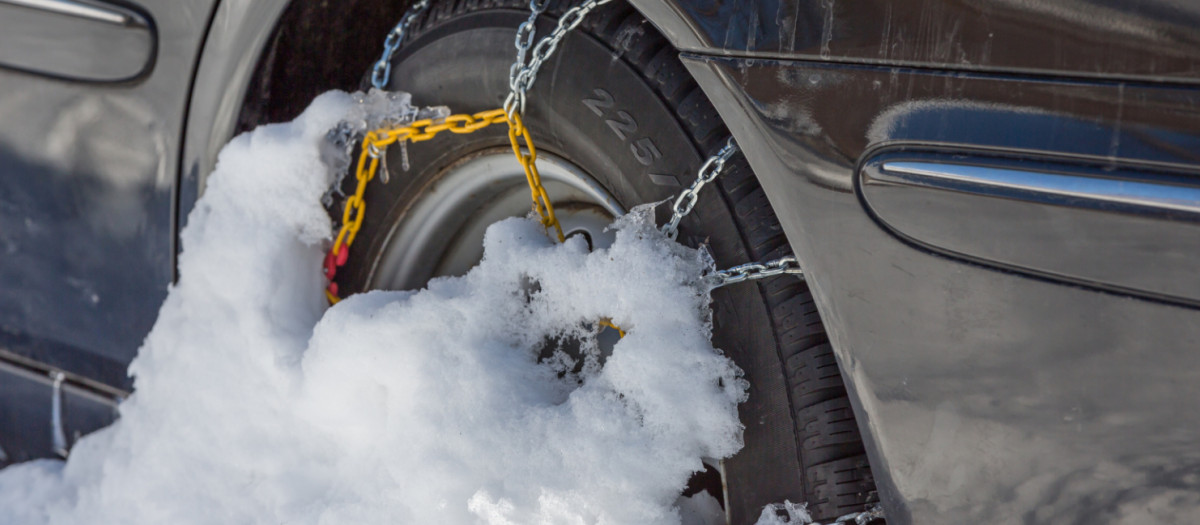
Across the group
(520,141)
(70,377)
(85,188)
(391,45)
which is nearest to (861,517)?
A: (520,141)

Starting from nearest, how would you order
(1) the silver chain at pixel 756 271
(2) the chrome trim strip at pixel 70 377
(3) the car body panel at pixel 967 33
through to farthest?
(3) the car body panel at pixel 967 33
(1) the silver chain at pixel 756 271
(2) the chrome trim strip at pixel 70 377

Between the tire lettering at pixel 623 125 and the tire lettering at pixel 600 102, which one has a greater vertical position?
the tire lettering at pixel 600 102

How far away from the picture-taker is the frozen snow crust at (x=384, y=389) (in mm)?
1134

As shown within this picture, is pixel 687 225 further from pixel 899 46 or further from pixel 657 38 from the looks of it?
pixel 899 46

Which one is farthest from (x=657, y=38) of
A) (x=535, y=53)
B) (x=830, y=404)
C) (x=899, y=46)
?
(x=830, y=404)

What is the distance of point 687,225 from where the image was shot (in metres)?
1.12

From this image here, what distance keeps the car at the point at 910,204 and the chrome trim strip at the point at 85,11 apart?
0.48m

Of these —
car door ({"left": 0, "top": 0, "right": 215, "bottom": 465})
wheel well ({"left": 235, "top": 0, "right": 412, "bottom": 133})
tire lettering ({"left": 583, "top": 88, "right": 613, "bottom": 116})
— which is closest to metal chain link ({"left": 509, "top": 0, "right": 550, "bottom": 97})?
tire lettering ({"left": 583, "top": 88, "right": 613, "bottom": 116})

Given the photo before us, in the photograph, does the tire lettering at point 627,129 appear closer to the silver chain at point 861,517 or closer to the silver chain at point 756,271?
the silver chain at point 756,271

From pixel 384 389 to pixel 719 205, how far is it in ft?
2.04

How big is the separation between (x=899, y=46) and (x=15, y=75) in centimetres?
161

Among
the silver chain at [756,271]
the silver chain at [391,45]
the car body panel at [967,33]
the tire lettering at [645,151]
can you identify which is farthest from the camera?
the silver chain at [391,45]

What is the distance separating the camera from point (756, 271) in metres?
1.05

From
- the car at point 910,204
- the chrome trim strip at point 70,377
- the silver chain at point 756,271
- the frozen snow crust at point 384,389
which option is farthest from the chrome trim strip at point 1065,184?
the chrome trim strip at point 70,377
